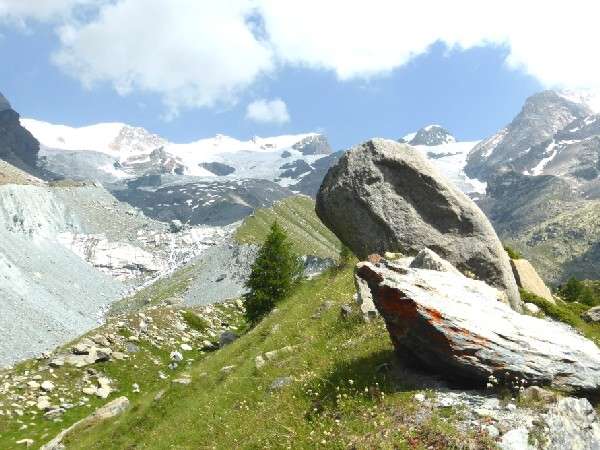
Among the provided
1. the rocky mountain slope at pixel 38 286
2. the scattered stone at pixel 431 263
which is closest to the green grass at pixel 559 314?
the scattered stone at pixel 431 263

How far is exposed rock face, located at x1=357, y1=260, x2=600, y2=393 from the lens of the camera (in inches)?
486

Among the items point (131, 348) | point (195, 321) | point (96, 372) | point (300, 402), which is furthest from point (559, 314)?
point (195, 321)

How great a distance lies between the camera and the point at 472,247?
2630 cm

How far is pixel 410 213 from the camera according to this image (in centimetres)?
2733

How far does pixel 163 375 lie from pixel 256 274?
1273 centimetres

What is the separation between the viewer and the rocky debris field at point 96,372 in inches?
1364

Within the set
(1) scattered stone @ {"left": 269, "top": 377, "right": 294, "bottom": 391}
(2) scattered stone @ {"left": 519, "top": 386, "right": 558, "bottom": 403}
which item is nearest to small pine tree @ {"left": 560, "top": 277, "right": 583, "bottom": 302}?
(1) scattered stone @ {"left": 269, "top": 377, "right": 294, "bottom": 391}

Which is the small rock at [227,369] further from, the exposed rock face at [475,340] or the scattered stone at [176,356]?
the scattered stone at [176,356]

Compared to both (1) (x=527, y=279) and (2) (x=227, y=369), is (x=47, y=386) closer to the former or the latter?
(2) (x=227, y=369)

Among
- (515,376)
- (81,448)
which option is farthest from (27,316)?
(515,376)

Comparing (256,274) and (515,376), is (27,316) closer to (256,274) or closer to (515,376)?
(256,274)

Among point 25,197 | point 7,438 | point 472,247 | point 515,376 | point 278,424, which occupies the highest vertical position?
point 25,197

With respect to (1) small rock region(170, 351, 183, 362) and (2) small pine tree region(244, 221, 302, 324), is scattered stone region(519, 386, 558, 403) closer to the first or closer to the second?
(2) small pine tree region(244, 221, 302, 324)

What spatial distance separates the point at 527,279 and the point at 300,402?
25984mm
